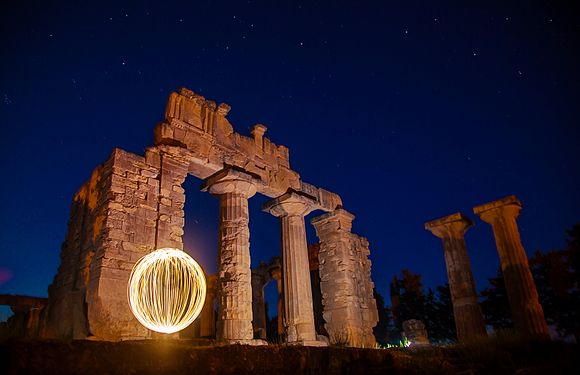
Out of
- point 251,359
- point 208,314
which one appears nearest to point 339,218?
point 251,359

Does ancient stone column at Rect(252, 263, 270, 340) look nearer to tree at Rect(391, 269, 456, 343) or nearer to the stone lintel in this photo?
the stone lintel

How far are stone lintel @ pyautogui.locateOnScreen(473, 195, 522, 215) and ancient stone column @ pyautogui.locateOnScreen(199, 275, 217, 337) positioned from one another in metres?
14.4

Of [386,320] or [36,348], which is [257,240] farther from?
[36,348]

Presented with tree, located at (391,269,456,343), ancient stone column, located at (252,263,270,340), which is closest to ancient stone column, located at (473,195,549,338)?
ancient stone column, located at (252,263,270,340)

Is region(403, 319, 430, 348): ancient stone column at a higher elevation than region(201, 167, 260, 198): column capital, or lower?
lower

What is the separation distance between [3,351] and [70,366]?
57cm

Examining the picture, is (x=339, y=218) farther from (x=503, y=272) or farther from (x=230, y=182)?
(x=503, y=272)

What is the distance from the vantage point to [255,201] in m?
66.2

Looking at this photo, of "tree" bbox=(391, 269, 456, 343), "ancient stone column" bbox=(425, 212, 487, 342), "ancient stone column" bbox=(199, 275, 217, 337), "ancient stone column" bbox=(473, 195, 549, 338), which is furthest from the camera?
"tree" bbox=(391, 269, 456, 343)

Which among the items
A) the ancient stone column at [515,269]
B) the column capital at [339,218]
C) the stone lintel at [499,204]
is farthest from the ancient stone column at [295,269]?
the ancient stone column at [515,269]

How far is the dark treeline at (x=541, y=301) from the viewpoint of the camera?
2552cm

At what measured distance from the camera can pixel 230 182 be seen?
11.5m

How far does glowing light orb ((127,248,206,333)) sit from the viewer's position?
7.93m

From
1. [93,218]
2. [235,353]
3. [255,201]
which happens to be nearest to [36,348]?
[235,353]
